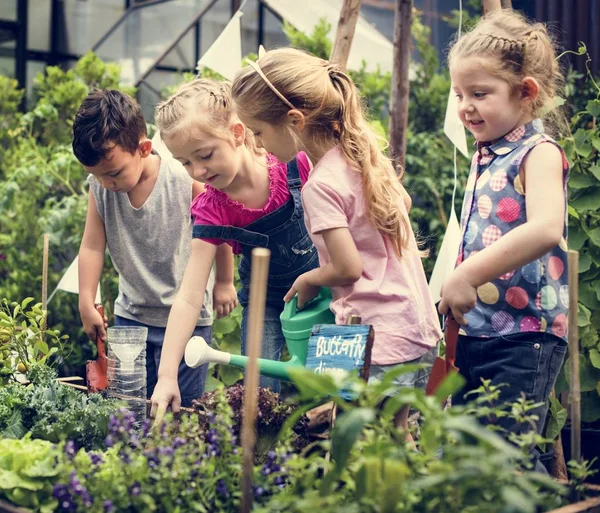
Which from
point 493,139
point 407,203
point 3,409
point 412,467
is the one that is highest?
point 493,139

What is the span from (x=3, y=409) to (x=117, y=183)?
0.87 m

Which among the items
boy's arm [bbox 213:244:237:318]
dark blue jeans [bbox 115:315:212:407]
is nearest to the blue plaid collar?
boy's arm [bbox 213:244:237:318]

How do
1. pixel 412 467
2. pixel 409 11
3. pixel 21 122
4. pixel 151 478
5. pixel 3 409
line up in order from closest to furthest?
pixel 412 467 < pixel 151 478 < pixel 3 409 < pixel 409 11 < pixel 21 122

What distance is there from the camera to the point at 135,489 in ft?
4.97

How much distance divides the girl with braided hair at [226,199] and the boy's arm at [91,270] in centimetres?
49

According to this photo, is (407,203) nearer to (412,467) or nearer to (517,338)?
(517,338)

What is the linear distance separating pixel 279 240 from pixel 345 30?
1047mm

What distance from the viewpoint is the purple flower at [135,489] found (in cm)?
151

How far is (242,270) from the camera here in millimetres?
2635

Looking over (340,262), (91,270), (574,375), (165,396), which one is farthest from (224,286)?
(574,375)

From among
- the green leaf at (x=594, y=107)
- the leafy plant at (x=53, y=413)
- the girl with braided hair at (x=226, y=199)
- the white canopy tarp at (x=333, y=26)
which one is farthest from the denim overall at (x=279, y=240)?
the white canopy tarp at (x=333, y=26)

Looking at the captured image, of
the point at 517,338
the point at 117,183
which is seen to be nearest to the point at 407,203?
the point at 517,338

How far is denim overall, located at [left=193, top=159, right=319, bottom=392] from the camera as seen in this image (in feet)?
7.91

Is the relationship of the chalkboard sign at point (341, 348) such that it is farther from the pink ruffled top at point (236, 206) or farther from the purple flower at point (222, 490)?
the pink ruffled top at point (236, 206)
